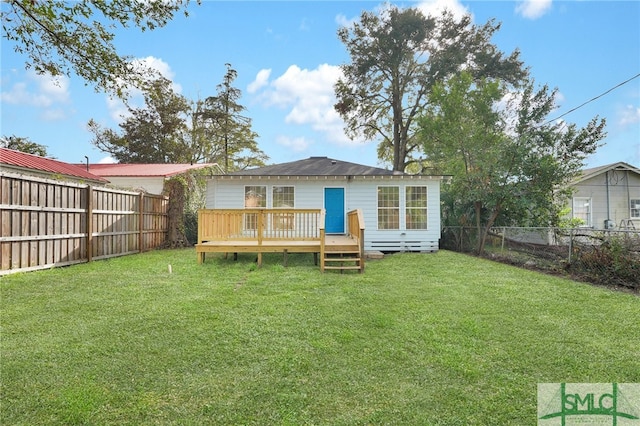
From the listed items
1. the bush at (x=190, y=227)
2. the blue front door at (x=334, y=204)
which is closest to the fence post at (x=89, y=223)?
the bush at (x=190, y=227)

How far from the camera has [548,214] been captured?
10.9 meters

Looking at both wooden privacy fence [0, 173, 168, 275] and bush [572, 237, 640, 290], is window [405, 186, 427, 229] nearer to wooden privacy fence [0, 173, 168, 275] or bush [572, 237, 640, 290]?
bush [572, 237, 640, 290]

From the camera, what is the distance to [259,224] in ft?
26.4

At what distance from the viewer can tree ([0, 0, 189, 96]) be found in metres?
3.75

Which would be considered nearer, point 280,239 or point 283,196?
point 280,239

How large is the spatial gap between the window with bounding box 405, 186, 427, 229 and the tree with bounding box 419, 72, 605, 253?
4.93 ft

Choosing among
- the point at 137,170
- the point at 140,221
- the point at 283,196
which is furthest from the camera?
the point at 137,170

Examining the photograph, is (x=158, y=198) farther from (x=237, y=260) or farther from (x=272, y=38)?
(x=272, y=38)

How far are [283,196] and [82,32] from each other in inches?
297

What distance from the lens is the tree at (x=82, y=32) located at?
3.75 metres

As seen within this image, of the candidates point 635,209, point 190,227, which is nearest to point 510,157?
point 635,209

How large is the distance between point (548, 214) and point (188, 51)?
41.0ft

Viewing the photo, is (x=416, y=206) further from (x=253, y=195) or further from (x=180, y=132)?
(x=180, y=132)

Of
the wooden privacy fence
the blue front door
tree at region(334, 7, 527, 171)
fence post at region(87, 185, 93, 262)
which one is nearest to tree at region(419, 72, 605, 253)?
the blue front door
